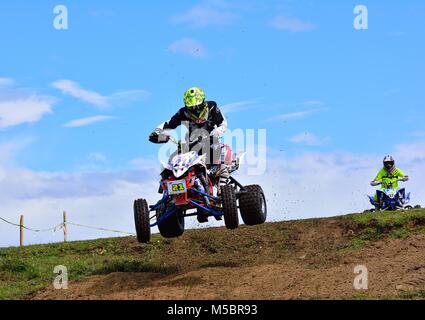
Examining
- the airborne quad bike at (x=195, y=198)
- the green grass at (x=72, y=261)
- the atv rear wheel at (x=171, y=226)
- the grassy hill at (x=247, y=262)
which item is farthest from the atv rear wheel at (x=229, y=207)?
the green grass at (x=72, y=261)

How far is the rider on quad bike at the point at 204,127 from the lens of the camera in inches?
626

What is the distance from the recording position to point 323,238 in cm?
1955

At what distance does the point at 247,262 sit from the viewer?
59.6 ft

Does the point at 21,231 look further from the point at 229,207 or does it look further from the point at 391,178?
the point at 229,207

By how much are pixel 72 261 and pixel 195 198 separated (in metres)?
6.66

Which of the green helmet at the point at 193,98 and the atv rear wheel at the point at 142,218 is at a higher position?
the green helmet at the point at 193,98

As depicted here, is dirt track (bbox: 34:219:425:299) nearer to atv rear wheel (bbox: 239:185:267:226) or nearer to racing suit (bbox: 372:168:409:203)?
atv rear wheel (bbox: 239:185:267:226)

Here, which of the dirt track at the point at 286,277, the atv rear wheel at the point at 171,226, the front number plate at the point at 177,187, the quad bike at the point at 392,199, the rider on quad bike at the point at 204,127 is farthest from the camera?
the quad bike at the point at 392,199

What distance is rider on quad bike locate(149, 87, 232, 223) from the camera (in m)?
15.9

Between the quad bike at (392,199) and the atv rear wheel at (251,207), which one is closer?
the atv rear wheel at (251,207)

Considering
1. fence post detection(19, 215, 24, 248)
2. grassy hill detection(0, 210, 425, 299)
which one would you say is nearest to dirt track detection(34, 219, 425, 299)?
grassy hill detection(0, 210, 425, 299)

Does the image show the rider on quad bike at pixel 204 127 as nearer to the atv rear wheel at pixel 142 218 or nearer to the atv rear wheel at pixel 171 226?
the atv rear wheel at pixel 171 226

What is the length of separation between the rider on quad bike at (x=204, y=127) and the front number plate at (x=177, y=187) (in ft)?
4.55

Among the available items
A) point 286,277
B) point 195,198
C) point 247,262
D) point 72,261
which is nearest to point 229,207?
point 195,198
